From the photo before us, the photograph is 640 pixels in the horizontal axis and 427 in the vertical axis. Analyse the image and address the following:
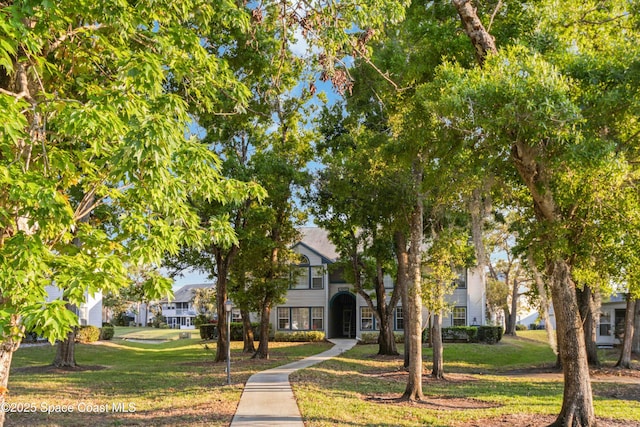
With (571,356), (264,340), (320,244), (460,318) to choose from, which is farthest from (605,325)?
(571,356)

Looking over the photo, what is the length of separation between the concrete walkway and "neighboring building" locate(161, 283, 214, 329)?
6343cm

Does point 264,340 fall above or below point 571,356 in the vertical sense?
below

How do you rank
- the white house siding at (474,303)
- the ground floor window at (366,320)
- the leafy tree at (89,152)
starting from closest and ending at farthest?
the leafy tree at (89,152), the white house siding at (474,303), the ground floor window at (366,320)

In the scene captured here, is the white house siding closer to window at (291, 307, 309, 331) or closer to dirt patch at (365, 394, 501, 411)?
window at (291, 307, 309, 331)

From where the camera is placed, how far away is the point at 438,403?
40.6 ft

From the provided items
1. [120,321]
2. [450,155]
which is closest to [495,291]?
[450,155]

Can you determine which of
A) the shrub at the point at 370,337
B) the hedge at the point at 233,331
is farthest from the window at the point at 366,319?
the hedge at the point at 233,331

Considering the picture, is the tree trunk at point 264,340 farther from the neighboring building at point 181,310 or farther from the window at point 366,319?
the neighboring building at point 181,310

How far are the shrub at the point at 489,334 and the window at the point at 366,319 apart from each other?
25.2 ft

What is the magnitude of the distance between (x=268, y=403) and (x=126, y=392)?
4.81 m

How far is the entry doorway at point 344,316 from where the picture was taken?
1592 inches

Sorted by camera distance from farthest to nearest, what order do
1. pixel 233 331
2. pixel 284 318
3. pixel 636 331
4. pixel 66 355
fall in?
pixel 284 318 < pixel 233 331 < pixel 636 331 < pixel 66 355

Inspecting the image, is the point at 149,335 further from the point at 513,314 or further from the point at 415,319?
the point at 415,319

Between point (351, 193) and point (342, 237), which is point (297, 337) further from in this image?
point (351, 193)
